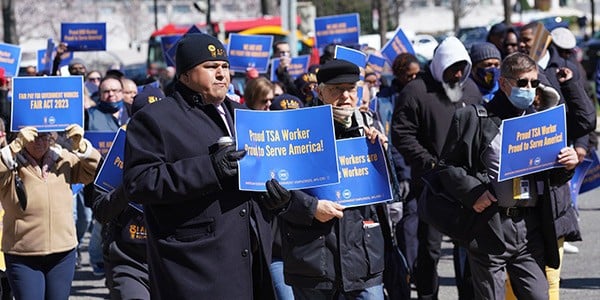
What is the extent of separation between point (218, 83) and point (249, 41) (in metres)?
9.01

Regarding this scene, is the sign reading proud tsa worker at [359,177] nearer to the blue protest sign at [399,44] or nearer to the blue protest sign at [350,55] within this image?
the blue protest sign at [350,55]

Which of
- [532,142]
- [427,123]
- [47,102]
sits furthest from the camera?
[427,123]

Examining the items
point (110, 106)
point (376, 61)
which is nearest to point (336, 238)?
point (110, 106)

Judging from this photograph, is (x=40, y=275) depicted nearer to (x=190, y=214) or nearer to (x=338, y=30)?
(x=190, y=214)

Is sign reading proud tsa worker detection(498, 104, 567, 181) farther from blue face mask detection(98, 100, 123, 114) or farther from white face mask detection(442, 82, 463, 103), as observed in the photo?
blue face mask detection(98, 100, 123, 114)

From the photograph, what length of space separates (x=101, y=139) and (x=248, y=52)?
5.75 metres

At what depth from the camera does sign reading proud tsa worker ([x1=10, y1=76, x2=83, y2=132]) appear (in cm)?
820

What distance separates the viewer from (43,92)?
331 inches

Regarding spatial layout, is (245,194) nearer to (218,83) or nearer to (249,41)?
(218,83)

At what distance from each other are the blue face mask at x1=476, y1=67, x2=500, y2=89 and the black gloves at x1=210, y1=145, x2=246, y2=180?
4.56 m

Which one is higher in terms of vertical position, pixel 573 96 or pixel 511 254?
pixel 573 96

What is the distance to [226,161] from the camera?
16.7ft

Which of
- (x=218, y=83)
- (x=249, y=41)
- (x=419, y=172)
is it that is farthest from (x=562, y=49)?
(x=218, y=83)

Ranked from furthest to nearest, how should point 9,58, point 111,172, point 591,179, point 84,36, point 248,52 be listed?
1. point 84,36
2. point 248,52
3. point 9,58
4. point 591,179
5. point 111,172
